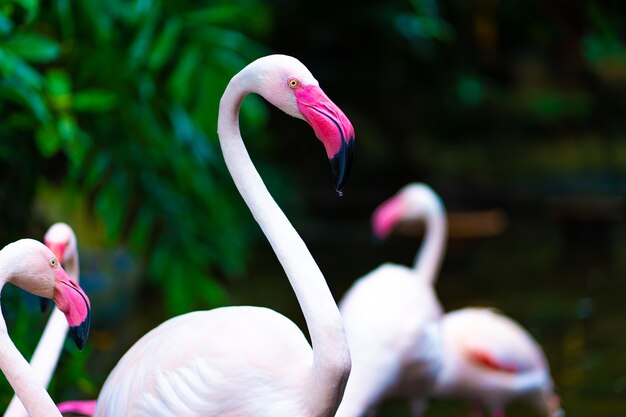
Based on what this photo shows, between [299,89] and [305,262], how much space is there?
1.30 feet

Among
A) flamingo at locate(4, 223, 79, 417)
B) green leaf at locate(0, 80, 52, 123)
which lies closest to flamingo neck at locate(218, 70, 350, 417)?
flamingo at locate(4, 223, 79, 417)

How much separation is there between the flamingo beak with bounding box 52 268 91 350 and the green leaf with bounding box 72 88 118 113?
136 cm

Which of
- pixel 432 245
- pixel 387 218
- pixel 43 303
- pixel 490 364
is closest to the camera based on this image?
pixel 43 303

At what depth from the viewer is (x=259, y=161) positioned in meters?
8.06

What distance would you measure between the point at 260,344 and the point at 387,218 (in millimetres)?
2703

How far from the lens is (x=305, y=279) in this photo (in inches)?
98.3

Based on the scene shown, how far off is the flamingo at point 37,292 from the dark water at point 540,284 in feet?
11.5

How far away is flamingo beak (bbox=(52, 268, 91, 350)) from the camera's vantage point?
2268mm

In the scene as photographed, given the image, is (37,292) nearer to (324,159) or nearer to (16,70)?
(16,70)

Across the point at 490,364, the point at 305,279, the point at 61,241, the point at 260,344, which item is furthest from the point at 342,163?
the point at 490,364

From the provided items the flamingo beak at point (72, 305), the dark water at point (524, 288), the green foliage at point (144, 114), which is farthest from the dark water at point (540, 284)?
the flamingo beak at point (72, 305)

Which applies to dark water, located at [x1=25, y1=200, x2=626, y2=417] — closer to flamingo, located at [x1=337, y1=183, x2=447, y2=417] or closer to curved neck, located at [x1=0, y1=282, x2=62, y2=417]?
flamingo, located at [x1=337, y1=183, x2=447, y2=417]

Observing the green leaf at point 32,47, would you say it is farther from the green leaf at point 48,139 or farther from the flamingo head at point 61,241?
the flamingo head at point 61,241

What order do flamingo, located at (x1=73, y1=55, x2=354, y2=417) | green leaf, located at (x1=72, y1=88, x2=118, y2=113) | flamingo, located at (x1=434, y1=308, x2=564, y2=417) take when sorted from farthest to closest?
1. flamingo, located at (x1=434, y1=308, x2=564, y2=417)
2. green leaf, located at (x1=72, y1=88, x2=118, y2=113)
3. flamingo, located at (x1=73, y1=55, x2=354, y2=417)
